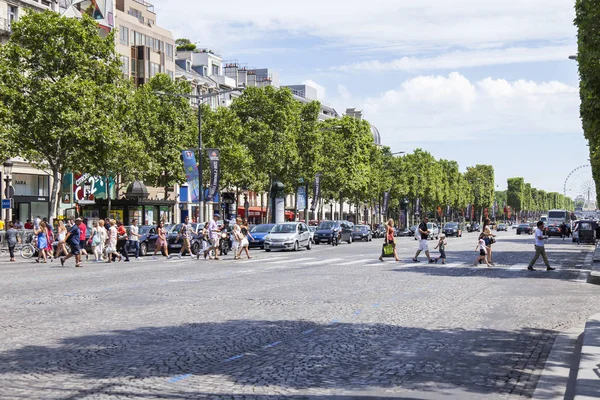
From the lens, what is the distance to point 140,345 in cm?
993

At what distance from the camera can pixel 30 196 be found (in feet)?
188

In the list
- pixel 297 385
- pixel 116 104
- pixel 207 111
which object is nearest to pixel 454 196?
pixel 207 111

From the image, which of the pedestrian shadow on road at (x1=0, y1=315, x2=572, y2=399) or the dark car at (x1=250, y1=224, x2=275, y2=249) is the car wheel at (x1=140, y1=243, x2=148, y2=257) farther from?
the pedestrian shadow on road at (x1=0, y1=315, x2=572, y2=399)

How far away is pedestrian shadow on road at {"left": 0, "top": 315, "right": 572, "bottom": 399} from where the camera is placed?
25.1 feet

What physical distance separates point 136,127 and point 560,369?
5184cm

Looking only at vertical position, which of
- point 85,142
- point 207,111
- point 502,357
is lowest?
point 502,357

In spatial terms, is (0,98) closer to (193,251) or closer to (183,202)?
(193,251)

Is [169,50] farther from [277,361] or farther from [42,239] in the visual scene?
[277,361]

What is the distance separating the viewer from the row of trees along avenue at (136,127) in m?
42.6

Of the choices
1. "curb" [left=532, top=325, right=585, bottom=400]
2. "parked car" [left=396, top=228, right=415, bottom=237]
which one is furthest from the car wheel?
"parked car" [left=396, top=228, right=415, bottom=237]

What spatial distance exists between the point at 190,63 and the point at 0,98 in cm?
5408

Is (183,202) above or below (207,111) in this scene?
below

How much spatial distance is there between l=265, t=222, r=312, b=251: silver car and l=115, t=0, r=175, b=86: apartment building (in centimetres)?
3287

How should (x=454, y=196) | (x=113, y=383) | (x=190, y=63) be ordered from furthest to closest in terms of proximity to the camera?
(x=454, y=196), (x=190, y=63), (x=113, y=383)
